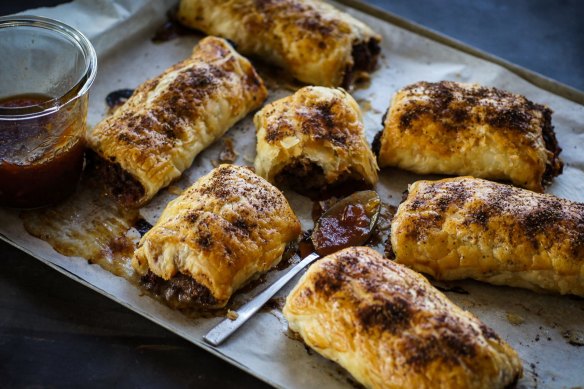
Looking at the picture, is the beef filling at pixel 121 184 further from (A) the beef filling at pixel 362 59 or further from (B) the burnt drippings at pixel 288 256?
(A) the beef filling at pixel 362 59

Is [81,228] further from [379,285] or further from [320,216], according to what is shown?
[379,285]

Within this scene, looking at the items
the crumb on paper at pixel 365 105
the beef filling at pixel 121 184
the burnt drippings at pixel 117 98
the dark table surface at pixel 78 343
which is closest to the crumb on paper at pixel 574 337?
the dark table surface at pixel 78 343

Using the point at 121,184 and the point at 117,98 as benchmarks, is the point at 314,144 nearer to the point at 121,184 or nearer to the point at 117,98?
the point at 121,184

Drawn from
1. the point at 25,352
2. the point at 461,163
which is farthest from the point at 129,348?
the point at 461,163

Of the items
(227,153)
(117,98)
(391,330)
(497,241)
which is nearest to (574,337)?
(497,241)

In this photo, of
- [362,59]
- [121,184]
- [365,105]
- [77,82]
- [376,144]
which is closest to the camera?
[77,82]
